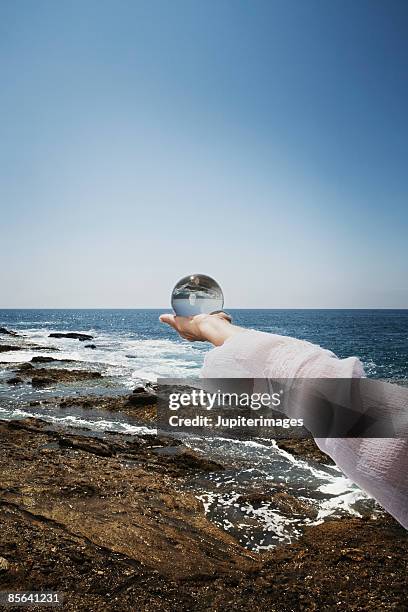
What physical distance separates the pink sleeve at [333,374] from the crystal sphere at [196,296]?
89cm

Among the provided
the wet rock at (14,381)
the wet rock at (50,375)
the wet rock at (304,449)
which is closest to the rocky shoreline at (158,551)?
the wet rock at (304,449)

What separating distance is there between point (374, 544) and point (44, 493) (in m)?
5.53

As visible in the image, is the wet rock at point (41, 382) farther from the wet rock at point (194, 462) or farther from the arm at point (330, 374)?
the arm at point (330, 374)

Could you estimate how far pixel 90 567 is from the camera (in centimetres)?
511

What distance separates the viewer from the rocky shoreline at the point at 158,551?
481 centimetres

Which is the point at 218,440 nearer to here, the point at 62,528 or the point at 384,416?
the point at 62,528

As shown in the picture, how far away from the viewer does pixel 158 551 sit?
5.69 metres

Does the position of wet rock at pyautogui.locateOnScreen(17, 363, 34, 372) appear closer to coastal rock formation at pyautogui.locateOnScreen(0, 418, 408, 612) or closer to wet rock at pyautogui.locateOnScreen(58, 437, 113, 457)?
wet rock at pyautogui.locateOnScreen(58, 437, 113, 457)

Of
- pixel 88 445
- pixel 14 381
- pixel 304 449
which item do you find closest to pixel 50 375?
pixel 14 381

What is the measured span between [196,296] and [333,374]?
1.20m

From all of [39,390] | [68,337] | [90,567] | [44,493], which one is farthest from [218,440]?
[68,337]

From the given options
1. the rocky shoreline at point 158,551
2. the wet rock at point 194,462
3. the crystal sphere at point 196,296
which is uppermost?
the crystal sphere at point 196,296

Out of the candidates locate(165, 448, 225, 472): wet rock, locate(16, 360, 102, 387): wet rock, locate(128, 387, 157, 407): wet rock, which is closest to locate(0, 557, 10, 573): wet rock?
locate(165, 448, 225, 472): wet rock

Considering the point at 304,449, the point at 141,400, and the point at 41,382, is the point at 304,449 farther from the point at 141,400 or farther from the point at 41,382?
the point at 41,382
